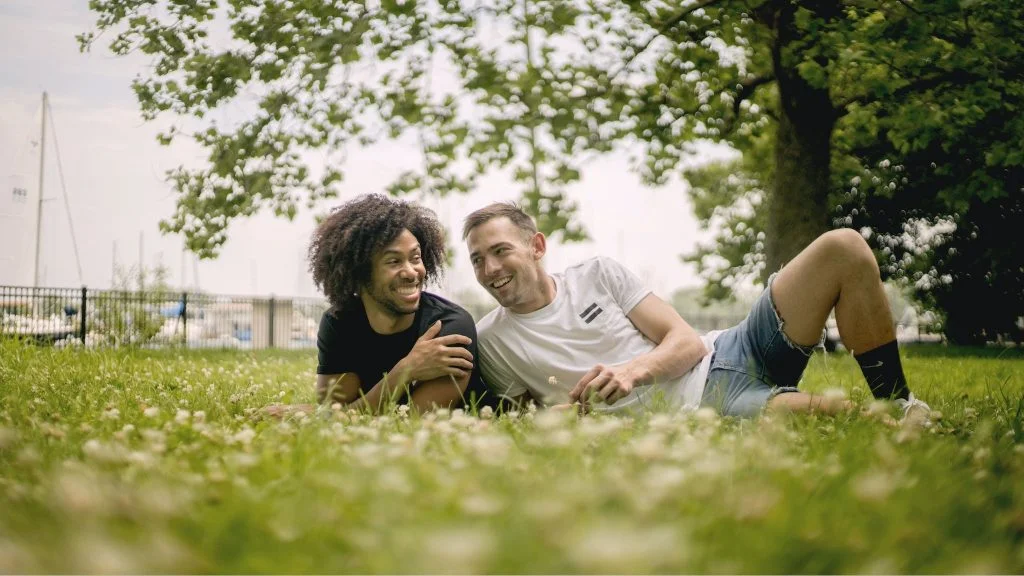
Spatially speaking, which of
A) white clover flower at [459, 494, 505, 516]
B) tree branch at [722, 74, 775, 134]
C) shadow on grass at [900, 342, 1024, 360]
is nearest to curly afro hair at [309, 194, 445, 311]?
white clover flower at [459, 494, 505, 516]

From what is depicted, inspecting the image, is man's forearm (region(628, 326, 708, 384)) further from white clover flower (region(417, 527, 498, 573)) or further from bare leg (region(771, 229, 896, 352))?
white clover flower (region(417, 527, 498, 573))

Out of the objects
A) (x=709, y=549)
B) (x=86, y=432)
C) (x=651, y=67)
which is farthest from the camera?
(x=651, y=67)

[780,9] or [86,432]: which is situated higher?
[780,9]

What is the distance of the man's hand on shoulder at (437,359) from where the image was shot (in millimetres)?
3996

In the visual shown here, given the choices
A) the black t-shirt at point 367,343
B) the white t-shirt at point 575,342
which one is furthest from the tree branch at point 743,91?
the black t-shirt at point 367,343

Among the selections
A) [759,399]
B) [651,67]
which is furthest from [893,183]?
[759,399]

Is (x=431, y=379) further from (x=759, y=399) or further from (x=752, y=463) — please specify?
(x=752, y=463)

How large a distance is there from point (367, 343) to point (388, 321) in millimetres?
178

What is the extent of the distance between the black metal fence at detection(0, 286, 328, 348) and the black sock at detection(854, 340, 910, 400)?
11436 mm

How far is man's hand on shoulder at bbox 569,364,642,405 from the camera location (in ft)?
Result: 12.2

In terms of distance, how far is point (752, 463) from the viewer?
2.10 metres

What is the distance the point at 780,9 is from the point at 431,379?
8617 millimetres

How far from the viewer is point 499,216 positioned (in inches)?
181

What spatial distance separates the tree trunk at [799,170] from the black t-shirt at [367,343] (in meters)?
9.28
